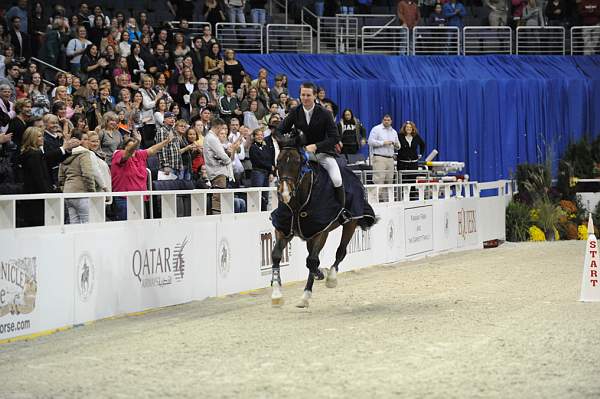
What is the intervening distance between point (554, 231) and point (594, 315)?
17.9 meters

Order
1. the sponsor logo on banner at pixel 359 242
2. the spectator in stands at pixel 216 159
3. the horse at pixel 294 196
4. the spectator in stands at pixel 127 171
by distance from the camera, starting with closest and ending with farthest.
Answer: the horse at pixel 294 196
the spectator in stands at pixel 127 171
the spectator in stands at pixel 216 159
the sponsor logo on banner at pixel 359 242

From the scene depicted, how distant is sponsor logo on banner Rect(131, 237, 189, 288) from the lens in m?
13.2

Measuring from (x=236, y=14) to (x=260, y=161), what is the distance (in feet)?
38.0

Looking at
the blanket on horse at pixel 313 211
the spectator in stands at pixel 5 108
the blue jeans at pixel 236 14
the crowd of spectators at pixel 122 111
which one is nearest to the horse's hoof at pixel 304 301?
the blanket on horse at pixel 313 211

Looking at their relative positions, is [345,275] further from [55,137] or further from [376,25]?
[376,25]

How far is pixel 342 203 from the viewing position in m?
13.6

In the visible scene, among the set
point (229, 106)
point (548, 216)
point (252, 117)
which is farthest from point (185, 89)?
point (548, 216)

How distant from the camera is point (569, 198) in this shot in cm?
3184

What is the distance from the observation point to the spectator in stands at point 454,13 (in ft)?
111

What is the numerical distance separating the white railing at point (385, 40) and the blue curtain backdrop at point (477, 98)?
0.55m

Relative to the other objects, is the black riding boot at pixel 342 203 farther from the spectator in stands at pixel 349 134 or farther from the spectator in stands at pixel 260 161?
the spectator in stands at pixel 349 134

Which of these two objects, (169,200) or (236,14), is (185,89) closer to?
(236,14)

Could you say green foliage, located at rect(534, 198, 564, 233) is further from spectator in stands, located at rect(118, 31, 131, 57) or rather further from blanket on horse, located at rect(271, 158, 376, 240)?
blanket on horse, located at rect(271, 158, 376, 240)

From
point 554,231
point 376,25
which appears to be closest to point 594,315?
point 554,231
